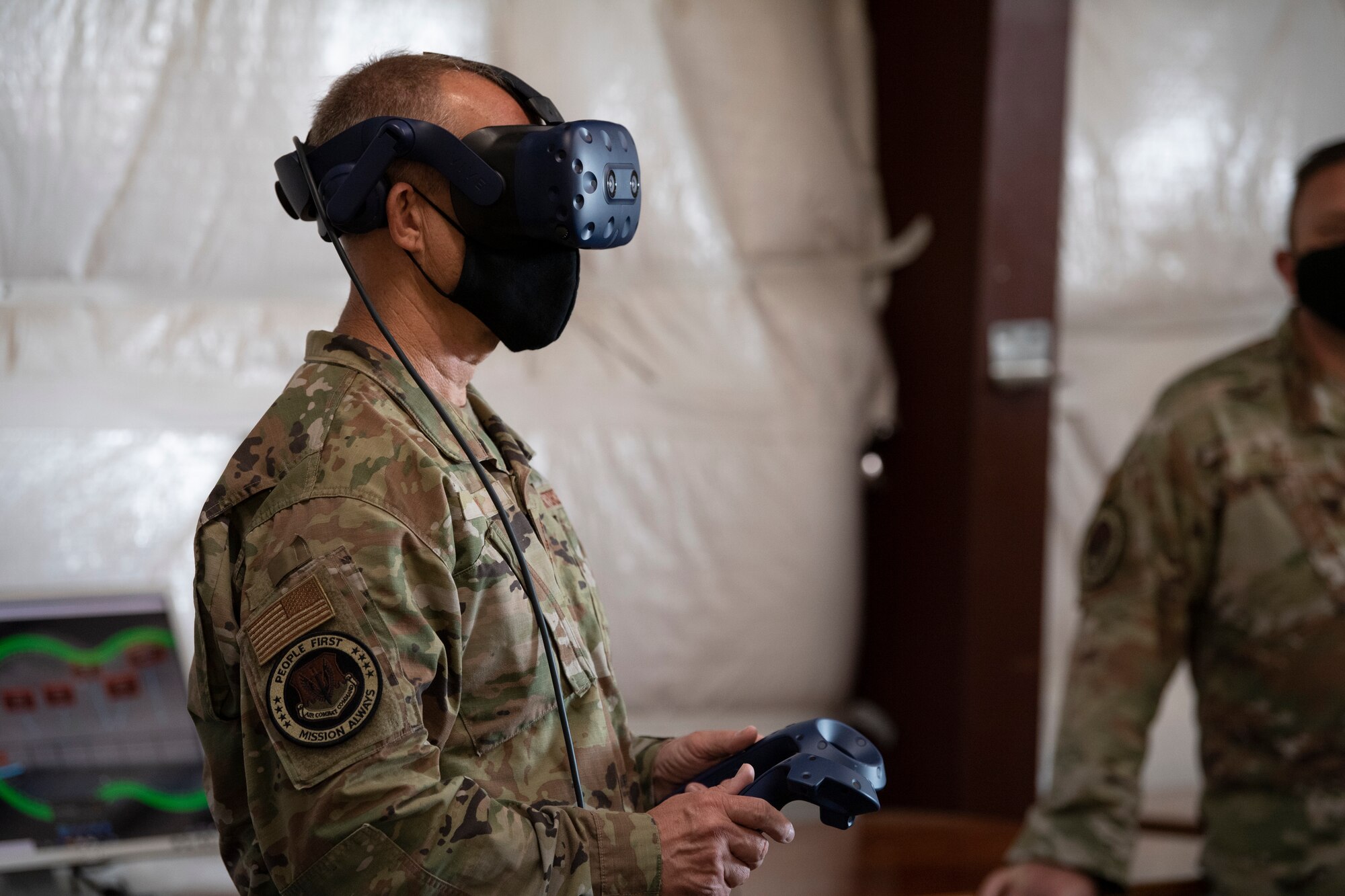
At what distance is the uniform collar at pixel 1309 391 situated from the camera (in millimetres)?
2102

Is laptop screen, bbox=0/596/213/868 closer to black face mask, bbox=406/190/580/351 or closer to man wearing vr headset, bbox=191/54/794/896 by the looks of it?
man wearing vr headset, bbox=191/54/794/896

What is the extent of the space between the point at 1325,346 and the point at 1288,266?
15 centimetres

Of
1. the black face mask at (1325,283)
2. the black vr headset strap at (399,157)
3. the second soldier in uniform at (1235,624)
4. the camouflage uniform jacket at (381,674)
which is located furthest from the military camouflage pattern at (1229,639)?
the black vr headset strap at (399,157)

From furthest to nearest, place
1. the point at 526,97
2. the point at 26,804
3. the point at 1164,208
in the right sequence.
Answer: the point at 1164,208 < the point at 26,804 < the point at 526,97

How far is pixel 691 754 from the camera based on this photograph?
128cm

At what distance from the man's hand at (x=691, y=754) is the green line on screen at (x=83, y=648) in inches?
34.9

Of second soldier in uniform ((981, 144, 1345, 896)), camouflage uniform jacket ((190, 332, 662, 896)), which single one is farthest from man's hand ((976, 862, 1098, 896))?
camouflage uniform jacket ((190, 332, 662, 896))

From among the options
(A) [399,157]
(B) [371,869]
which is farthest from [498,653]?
(A) [399,157]

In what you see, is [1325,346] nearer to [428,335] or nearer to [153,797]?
[428,335]

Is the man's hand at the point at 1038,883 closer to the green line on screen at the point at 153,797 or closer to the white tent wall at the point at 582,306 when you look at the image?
the white tent wall at the point at 582,306

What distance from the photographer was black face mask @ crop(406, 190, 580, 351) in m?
1.17

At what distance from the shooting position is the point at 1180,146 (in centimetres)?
338

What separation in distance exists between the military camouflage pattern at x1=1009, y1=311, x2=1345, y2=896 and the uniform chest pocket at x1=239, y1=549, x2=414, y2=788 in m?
1.37

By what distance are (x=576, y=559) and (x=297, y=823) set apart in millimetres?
392
